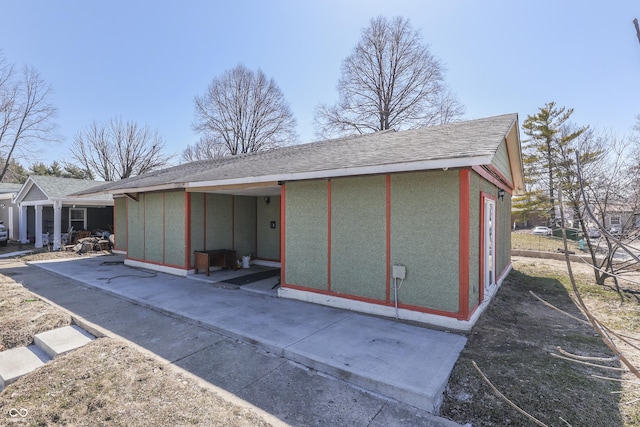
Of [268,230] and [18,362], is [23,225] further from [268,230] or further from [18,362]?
[18,362]

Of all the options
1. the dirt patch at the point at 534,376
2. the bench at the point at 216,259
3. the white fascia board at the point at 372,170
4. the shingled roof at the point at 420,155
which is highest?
the shingled roof at the point at 420,155

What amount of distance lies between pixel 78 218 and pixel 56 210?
10.8ft

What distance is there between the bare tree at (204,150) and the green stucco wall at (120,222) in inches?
465

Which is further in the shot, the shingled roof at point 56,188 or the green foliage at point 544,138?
the green foliage at point 544,138

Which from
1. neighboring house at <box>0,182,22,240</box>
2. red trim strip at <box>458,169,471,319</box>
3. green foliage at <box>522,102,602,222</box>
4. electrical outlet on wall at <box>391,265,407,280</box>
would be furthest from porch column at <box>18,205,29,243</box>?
green foliage at <box>522,102,602,222</box>

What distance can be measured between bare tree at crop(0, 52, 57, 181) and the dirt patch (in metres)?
30.8

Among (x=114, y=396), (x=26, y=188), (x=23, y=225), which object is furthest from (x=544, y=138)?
(x=23, y=225)

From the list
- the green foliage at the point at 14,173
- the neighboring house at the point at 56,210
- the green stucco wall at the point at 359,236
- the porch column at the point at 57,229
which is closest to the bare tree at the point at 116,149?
the green foliage at the point at 14,173

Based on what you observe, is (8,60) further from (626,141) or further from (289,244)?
(626,141)

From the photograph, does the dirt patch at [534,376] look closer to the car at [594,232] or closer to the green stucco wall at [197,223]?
the car at [594,232]

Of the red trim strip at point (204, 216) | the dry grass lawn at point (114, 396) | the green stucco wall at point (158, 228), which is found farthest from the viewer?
the red trim strip at point (204, 216)

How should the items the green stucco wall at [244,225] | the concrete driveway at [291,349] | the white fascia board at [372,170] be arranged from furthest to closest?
the green stucco wall at [244,225], the white fascia board at [372,170], the concrete driveway at [291,349]

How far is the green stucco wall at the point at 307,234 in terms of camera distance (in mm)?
5992

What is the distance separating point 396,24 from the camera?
2136 cm
